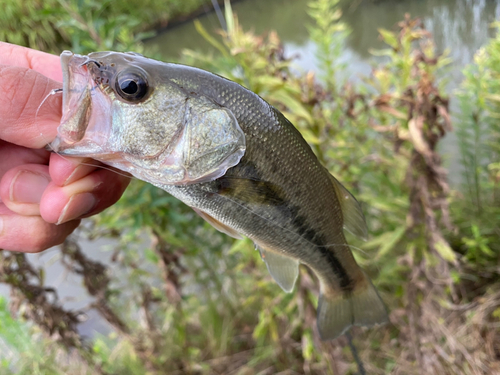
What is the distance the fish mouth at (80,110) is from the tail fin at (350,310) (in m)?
0.79

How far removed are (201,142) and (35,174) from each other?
0.52m

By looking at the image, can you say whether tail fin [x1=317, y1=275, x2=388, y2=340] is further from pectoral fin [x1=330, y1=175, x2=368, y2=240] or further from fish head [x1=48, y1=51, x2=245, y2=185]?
fish head [x1=48, y1=51, x2=245, y2=185]

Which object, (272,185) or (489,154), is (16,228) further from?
(489,154)

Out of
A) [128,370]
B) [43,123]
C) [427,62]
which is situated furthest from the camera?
[128,370]

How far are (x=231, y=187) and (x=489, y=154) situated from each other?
2.18m

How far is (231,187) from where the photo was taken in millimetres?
784

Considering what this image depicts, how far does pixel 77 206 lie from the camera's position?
2.77 feet

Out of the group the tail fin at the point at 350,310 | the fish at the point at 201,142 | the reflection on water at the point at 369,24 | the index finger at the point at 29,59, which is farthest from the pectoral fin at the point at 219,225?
the reflection on water at the point at 369,24

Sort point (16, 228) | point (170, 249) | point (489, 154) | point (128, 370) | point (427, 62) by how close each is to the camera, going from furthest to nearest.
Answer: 1. point (489, 154)
2. point (128, 370)
3. point (170, 249)
4. point (427, 62)
5. point (16, 228)

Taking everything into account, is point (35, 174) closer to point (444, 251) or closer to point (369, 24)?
point (444, 251)

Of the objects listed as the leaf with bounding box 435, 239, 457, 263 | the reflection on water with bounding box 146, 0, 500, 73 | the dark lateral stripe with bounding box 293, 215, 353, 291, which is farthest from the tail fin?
the reflection on water with bounding box 146, 0, 500, 73

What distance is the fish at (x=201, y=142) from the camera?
0.70 m

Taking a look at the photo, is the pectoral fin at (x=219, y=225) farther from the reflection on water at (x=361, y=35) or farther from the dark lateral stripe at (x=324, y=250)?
the reflection on water at (x=361, y=35)

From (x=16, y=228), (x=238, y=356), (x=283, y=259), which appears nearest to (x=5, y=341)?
(x=238, y=356)
